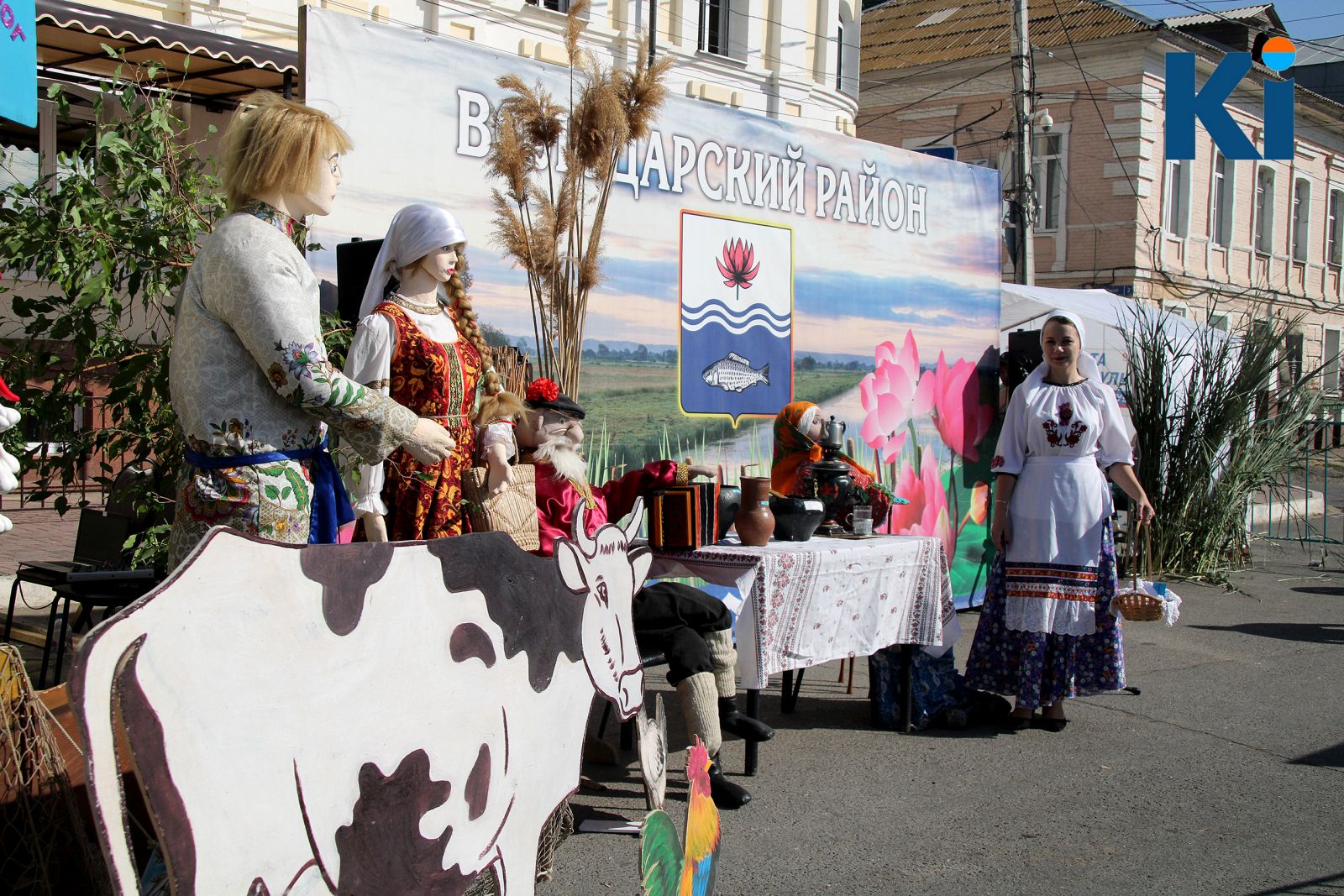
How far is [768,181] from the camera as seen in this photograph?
7.12 m

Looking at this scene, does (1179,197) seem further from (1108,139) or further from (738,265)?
(738,265)

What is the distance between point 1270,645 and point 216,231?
21.9 feet

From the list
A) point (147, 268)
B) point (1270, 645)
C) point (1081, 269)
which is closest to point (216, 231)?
point (147, 268)

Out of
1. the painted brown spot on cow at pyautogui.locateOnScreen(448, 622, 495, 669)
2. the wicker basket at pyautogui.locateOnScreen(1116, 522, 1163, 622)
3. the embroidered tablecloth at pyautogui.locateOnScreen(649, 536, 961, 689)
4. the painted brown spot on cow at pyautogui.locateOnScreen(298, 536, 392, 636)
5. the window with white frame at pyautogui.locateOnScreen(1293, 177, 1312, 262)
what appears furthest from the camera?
the window with white frame at pyautogui.locateOnScreen(1293, 177, 1312, 262)

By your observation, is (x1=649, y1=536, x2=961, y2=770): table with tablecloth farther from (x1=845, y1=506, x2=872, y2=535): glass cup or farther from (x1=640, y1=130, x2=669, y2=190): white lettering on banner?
(x1=640, y1=130, x2=669, y2=190): white lettering on banner

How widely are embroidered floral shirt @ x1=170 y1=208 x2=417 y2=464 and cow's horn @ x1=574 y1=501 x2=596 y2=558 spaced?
46cm

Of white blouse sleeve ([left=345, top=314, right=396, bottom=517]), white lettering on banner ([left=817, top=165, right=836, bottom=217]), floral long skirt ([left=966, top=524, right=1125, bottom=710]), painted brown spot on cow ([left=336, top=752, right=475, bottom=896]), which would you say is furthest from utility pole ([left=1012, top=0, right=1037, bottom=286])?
painted brown spot on cow ([left=336, top=752, right=475, bottom=896])

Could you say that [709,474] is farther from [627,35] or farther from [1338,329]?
[1338,329]

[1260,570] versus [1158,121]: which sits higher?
[1158,121]

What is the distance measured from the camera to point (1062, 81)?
82.0 ft

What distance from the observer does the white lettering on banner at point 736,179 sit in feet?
22.5

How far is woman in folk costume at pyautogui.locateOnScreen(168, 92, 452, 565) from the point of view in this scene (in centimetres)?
235

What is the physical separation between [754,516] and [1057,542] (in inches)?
56.7

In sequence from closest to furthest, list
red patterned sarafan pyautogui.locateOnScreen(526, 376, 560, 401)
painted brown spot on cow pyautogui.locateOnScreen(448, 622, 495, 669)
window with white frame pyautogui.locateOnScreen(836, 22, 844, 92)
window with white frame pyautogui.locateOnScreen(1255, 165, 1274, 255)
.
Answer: painted brown spot on cow pyautogui.locateOnScreen(448, 622, 495, 669) < red patterned sarafan pyautogui.locateOnScreen(526, 376, 560, 401) < window with white frame pyautogui.locateOnScreen(836, 22, 844, 92) < window with white frame pyautogui.locateOnScreen(1255, 165, 1274, 255)
